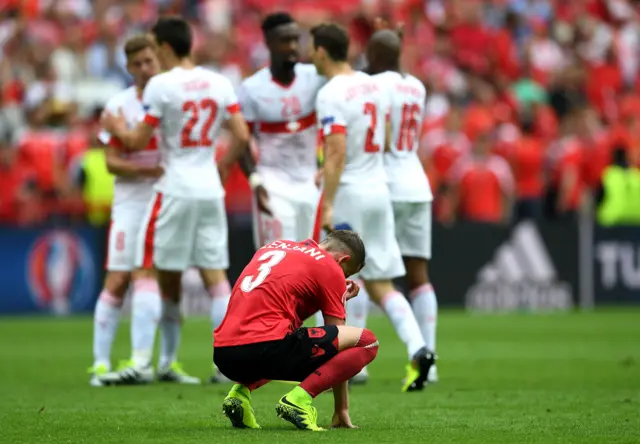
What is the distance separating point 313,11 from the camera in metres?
25.5

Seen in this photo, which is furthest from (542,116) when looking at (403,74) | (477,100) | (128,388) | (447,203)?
(128,388)

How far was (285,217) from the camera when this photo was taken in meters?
11.8

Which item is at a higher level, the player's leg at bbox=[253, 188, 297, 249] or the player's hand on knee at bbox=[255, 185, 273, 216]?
the player's hand on knee at bbox=[255, 185, 273, 216]

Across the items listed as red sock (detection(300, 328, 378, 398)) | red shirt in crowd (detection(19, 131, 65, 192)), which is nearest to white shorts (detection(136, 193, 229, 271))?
red sock (detection(300, 328, 378, 398))

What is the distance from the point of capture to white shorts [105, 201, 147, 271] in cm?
1163

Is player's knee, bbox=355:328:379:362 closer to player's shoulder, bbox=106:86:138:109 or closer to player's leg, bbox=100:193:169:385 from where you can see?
player's leg, bbox=100:193:169:385

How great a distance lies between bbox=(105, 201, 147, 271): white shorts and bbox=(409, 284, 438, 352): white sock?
94.1 inches

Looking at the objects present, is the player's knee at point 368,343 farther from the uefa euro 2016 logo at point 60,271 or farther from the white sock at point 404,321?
the uefa euro 2016 logo at point 60,271

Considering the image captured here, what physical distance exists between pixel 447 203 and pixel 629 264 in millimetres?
2974

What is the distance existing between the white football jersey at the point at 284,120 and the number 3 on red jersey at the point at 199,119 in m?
0.65

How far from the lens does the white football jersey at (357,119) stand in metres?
10.6

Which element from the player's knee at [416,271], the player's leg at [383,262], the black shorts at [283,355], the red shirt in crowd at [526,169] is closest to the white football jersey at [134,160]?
the player's leg at [383,262]

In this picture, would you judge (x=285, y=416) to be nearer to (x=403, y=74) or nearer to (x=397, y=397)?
(x=397, y=397)

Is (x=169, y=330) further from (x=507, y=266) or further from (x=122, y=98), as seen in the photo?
(x=507, y=266)
